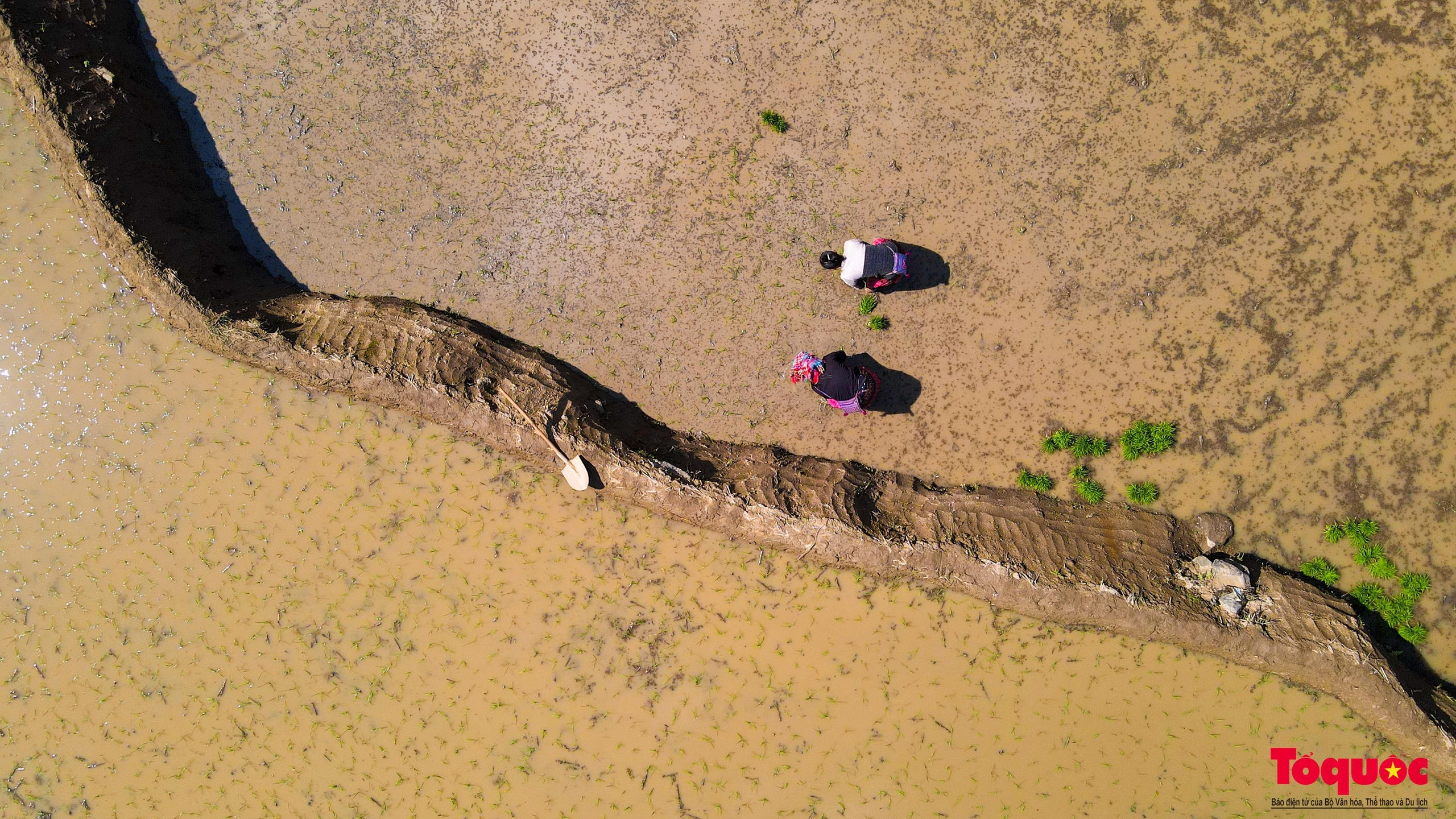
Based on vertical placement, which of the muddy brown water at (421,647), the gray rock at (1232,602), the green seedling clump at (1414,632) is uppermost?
the green seedling clump at (1414,632)

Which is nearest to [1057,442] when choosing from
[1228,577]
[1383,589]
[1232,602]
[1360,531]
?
[1228,577]

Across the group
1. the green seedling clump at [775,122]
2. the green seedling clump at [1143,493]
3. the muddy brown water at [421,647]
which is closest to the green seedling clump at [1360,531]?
the green seedling clump at [1143,493]

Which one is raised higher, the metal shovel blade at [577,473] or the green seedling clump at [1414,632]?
the green seedling clump at [1414,632]

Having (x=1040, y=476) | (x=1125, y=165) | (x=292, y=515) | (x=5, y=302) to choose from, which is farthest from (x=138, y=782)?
(x=1125, y=165)

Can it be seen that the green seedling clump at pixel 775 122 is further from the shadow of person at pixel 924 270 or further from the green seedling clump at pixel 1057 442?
the green seedling clump at pixel 1057 442

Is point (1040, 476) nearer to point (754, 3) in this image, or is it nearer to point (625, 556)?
point (625, 556)

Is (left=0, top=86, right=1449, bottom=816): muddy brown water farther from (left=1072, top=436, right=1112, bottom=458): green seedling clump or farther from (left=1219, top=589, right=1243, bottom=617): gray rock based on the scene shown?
(left=1072, top=436, right=1112, bottom=458): green seedling clump

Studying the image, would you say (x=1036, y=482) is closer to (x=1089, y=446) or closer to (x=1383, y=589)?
(x=1089, y=446)
